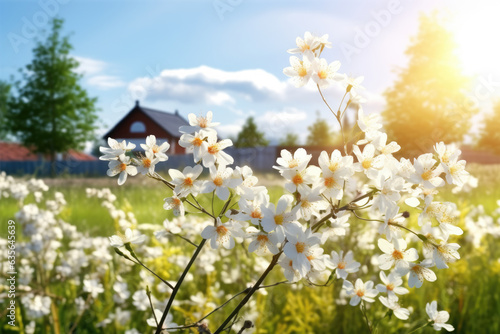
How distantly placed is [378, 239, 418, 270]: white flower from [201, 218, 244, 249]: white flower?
40 centimetres

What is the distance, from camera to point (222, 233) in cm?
112

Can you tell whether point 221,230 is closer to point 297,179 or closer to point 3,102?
point 297,179

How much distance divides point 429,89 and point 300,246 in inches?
1160

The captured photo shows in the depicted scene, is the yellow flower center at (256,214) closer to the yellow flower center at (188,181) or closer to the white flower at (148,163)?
the yellow flower center at (188,181)

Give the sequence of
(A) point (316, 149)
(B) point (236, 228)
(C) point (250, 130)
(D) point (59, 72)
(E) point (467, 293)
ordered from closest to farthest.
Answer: (B) point (236, 228), (E) point (467, 293), (D) point (59, 72), (A) point (316, 149), (C) point (250, 130)

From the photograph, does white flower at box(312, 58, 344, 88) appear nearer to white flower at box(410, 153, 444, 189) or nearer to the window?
white flower at box(410, 153, 444, 189)

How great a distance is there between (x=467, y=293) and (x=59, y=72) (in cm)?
2705

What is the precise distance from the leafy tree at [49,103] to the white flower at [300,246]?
91.3ft

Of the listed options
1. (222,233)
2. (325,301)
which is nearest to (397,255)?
(222,233)

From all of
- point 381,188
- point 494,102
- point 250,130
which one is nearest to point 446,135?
point 494,102

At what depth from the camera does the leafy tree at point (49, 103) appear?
2639cm

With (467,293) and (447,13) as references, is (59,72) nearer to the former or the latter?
(447,13)

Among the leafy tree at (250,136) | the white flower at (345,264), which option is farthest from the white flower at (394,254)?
the leafy tree at (250,136)

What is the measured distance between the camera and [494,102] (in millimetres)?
39375
